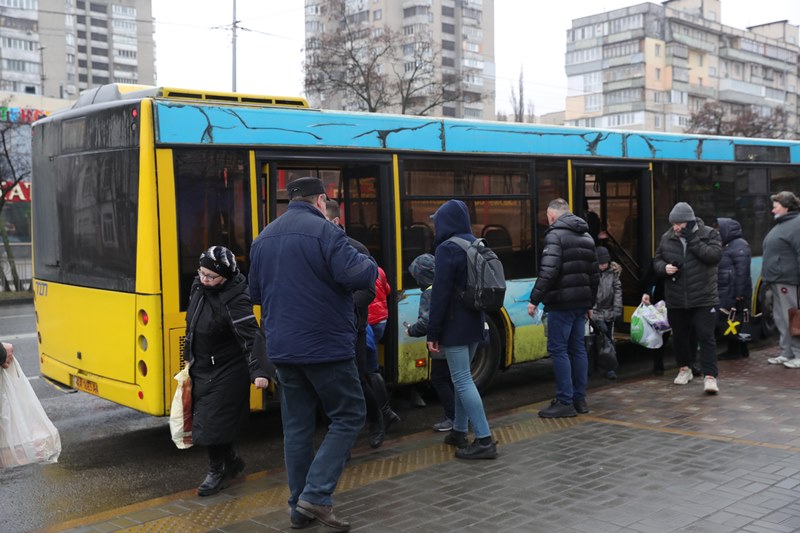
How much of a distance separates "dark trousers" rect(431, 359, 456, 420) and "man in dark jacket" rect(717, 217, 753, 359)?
4.40 meters

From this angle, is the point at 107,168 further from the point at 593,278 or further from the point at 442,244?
the point at 593,278

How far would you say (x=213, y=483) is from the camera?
18.4ft

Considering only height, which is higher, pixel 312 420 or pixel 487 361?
pixel 312 420

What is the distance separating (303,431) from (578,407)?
11.3 feet

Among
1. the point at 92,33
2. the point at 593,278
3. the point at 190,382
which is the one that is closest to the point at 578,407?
the point at 593,278

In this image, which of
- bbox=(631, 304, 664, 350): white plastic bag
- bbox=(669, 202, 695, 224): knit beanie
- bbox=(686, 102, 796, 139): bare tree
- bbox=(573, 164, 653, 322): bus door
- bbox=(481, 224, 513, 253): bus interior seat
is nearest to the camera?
bbox=(669, 202, 695, 224): knit beanie

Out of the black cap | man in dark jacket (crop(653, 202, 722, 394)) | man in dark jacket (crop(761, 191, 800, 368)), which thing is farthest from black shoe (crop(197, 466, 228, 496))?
man in dark jacket (crop(761, 191, 800, 368))

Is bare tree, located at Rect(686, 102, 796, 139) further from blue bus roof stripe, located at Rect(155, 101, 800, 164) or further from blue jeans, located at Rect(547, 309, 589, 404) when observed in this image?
blue jeans, located at Rect(547, 309, 589, 404)

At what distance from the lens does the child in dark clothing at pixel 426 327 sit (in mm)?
6809

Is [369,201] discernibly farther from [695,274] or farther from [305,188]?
[695,274]

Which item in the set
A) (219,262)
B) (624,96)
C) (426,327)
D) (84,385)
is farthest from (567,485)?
(624,96)

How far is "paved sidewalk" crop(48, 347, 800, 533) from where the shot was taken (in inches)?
188

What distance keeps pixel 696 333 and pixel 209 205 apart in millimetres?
5035

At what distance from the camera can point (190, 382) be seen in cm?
559
